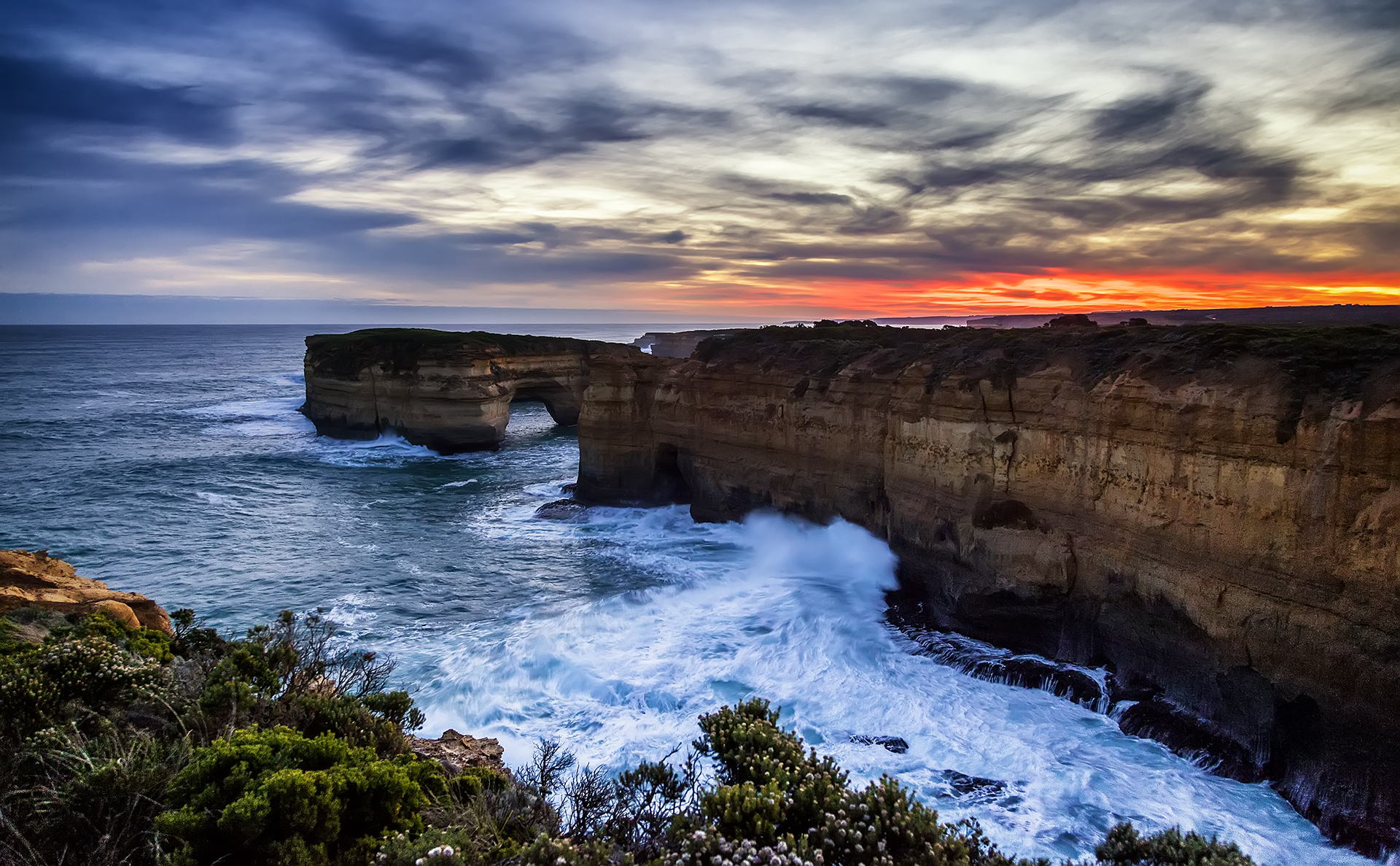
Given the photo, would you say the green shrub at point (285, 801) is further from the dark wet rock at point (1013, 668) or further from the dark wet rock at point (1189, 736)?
the dark wet rock at point (1189, 736)

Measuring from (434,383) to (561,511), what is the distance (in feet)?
60.4

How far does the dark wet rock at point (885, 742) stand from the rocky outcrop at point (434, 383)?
31.2m

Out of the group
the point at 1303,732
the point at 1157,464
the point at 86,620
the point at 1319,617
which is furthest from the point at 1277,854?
the point at 86,620

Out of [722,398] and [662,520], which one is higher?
[722,398]

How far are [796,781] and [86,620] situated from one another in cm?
1045

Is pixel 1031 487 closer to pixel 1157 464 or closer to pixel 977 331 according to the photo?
pixel 1157 464

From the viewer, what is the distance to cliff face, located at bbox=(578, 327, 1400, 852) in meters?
10.6

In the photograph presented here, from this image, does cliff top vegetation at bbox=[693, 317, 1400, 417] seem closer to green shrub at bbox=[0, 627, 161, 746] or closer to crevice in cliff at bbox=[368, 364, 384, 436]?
green shrub at bbox=[0, 627, 161, 746]

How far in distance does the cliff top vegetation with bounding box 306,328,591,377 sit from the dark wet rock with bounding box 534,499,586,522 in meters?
17.4

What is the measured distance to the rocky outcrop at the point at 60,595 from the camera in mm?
11164

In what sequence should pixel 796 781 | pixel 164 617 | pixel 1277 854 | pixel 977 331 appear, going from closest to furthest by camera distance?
pixel 796 781 < pixel 1277 854 < pixel 164 617 < pixel 977 331

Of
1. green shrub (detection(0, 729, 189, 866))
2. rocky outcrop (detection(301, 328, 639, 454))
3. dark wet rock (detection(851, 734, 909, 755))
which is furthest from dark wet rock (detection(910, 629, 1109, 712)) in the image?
rocky outcrop (detection(301, 328, 639, 454))

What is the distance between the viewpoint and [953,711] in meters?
13.7

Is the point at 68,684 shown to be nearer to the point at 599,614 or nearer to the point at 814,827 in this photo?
the point at 814,827
